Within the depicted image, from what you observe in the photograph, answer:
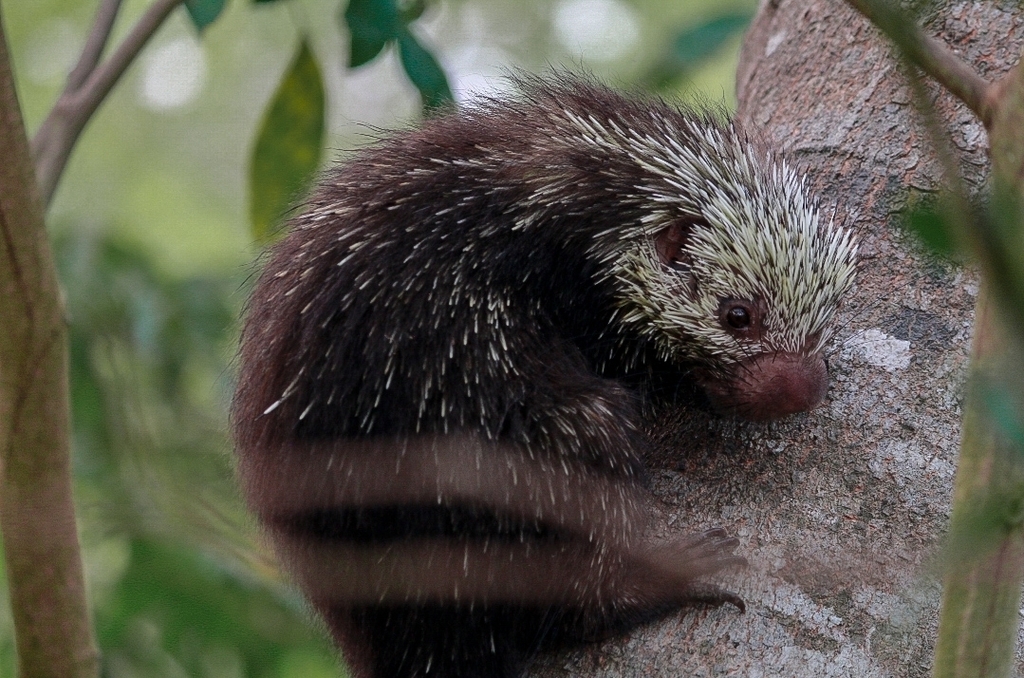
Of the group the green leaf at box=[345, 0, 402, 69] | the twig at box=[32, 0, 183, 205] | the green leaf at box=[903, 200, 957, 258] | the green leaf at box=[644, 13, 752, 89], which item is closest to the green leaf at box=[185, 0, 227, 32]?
the twig at box=[32, 0, 183, 205]

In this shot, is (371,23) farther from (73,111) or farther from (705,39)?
(705,39)

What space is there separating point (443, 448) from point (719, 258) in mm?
941

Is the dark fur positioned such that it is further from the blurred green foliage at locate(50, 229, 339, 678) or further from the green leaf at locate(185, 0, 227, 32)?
the blurred green foliage at locate(50, 229, 339, 678)

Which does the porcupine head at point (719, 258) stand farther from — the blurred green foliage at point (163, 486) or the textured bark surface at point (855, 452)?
the blurred green foliage at point (163, 486)

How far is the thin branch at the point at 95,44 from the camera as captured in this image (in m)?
2.40

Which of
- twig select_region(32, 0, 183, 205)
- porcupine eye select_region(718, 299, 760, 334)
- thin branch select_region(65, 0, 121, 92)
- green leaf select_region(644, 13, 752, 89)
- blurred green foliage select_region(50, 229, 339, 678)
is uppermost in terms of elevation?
green leaf select_region(644, 13, 752, 89)

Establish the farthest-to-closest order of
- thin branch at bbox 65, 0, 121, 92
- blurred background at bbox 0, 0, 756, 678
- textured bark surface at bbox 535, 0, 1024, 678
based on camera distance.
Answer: blurred background at bbox 0, 0, 756, 678 → thin branch at bbox 65, 0, 121, 92 → textured bark surface at bbox 535, 0, 1024, 678

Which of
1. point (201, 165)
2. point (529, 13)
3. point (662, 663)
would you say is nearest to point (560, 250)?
point (662, 663)

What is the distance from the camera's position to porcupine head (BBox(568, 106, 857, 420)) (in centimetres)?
266

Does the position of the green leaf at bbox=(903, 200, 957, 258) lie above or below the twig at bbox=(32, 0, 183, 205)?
below

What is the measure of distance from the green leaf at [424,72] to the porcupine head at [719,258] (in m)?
0.50

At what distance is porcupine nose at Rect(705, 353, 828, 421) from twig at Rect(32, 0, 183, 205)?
5.19 ft

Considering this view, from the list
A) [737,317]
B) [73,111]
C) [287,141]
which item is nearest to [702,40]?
[737,317]

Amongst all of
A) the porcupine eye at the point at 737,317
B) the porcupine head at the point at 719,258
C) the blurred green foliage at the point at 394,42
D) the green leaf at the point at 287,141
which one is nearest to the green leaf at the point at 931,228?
the porcupine head at the point at 719,258
